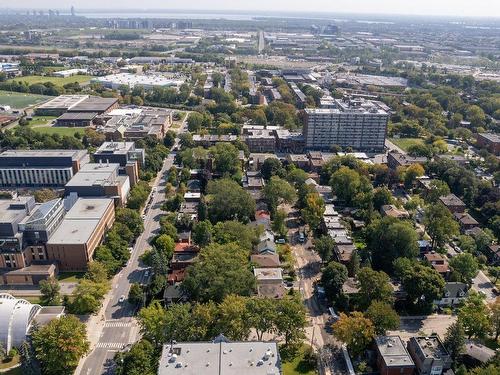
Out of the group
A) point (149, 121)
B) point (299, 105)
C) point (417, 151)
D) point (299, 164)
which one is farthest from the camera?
point (299, 105)

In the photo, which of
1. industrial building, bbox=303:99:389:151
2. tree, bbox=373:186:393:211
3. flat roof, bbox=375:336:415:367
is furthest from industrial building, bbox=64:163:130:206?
industrial building, bbox=303:99:389:151

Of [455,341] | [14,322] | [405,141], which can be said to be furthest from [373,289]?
[405,141]

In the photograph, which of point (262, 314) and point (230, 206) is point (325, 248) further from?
point (262, 314)

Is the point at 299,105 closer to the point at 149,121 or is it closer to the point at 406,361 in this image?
the point at 149,121

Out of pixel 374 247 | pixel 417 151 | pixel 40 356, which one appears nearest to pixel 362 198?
pixel 374 247

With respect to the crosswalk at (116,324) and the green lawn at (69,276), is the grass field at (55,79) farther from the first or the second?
the crosswalk at (116,324)

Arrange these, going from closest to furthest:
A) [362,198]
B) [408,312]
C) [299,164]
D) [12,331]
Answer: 1. [12,331]
2. [408,312]
3. [362,198]
4. [299,164]

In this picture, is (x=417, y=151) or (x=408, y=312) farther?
(x=417, y=151)
